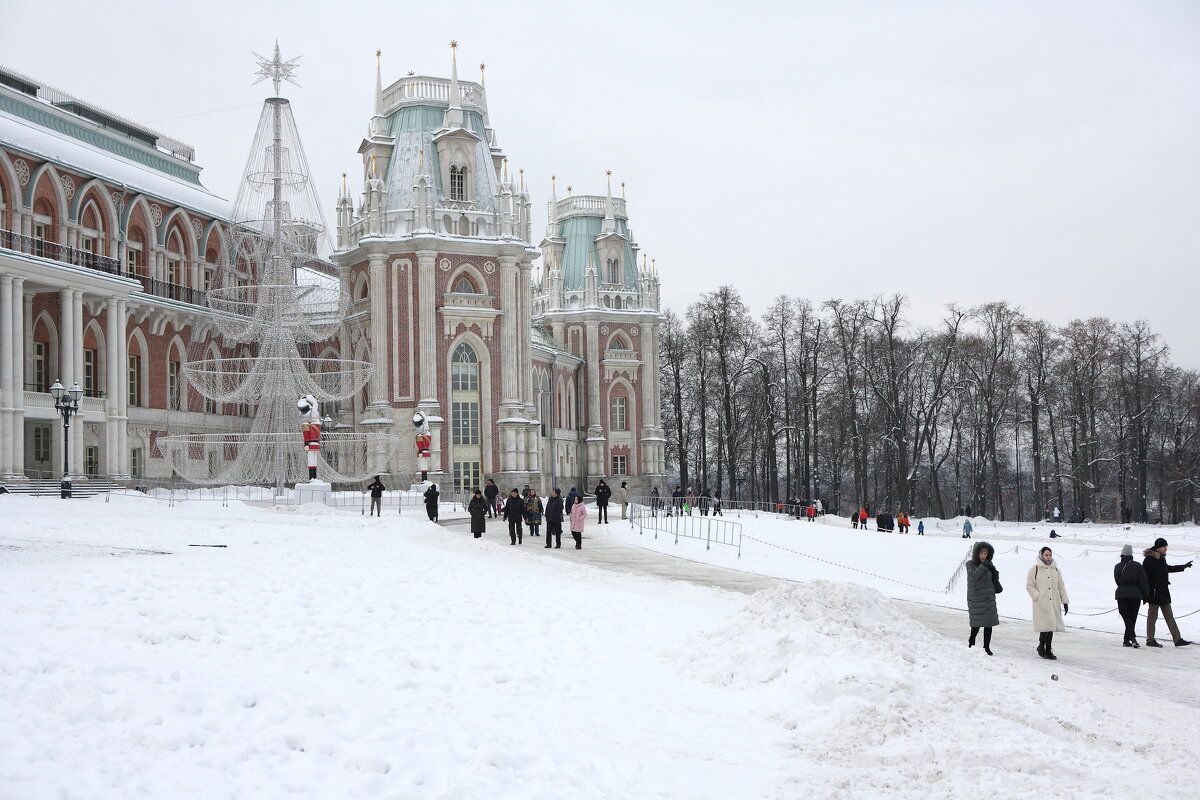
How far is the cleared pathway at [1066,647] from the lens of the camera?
1215cm

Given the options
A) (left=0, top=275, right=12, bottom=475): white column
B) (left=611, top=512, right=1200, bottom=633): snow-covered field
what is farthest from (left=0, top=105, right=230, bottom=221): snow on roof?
(left=611, top=512, right=1200, bottom=633): snow-covered field

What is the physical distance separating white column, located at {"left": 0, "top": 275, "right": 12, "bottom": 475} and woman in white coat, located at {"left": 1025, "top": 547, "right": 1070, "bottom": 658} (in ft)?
101

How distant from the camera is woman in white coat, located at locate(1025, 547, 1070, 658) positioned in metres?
13.3

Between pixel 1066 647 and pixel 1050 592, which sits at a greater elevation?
pixel 1050 592

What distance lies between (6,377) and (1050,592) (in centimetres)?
3224

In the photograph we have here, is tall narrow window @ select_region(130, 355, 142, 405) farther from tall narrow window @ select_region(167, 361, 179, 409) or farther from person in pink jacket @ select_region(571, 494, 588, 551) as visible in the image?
person in pink jacket @ select_region(571, 494, 588, 551)

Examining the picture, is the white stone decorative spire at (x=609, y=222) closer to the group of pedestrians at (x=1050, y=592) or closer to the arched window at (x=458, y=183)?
the arched window at (x=458, y=183)

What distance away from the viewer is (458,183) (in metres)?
50.3

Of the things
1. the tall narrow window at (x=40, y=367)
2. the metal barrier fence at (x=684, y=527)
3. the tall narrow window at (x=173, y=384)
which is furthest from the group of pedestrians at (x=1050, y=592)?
the tall narrow window at (x=173, y=384)

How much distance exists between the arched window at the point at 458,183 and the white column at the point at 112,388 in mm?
16367

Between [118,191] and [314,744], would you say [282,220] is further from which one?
[314,744]

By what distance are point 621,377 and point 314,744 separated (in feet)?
190

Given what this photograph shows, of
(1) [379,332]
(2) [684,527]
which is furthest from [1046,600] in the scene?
(1) [379,332]

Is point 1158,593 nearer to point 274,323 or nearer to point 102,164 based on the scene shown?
point 274,323
